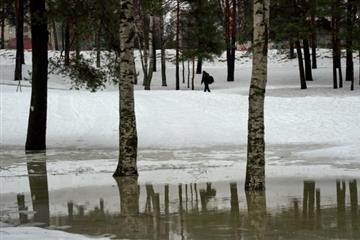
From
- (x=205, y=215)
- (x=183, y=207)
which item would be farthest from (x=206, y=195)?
(x=205, y=215)

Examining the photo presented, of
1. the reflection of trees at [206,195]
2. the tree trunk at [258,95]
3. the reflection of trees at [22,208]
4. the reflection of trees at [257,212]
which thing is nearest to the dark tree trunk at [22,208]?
the reflection of trees at [22,208]

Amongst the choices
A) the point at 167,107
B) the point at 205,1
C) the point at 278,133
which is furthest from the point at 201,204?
the point at 205,1

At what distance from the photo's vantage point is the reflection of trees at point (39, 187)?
9125 mm

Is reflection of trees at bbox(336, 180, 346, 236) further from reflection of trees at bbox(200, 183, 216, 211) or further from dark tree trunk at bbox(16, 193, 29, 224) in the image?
dark tree trunk at bbox(16, 193, 29, 224)

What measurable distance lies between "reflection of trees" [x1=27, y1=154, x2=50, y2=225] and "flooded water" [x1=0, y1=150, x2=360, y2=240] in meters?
0.02

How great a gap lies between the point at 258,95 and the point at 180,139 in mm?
11409

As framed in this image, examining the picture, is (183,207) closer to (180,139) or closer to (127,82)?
(127,82)

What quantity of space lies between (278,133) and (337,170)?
917 cm

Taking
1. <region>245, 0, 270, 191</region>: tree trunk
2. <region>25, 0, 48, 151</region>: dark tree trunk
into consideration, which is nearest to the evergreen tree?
<region>25, 0, 48, 151</region>: dark tree trunk

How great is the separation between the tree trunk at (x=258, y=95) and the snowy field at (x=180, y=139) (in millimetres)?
529

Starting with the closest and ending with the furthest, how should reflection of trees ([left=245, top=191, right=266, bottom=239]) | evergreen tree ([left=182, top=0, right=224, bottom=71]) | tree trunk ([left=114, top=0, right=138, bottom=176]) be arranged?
reflection of trees ([left=245, top=191, right=266, bottom=239]) → tree trunk ([left=114, top=0, right=138, bottom=176]) → evergreen tree ([left=182, top=0, right=224, bottom=71])

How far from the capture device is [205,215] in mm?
8914

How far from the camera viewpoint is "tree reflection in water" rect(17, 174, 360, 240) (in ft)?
25.0

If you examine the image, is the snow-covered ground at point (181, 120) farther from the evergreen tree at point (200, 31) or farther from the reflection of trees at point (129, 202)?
the evergreen tree at point (200, 31)
